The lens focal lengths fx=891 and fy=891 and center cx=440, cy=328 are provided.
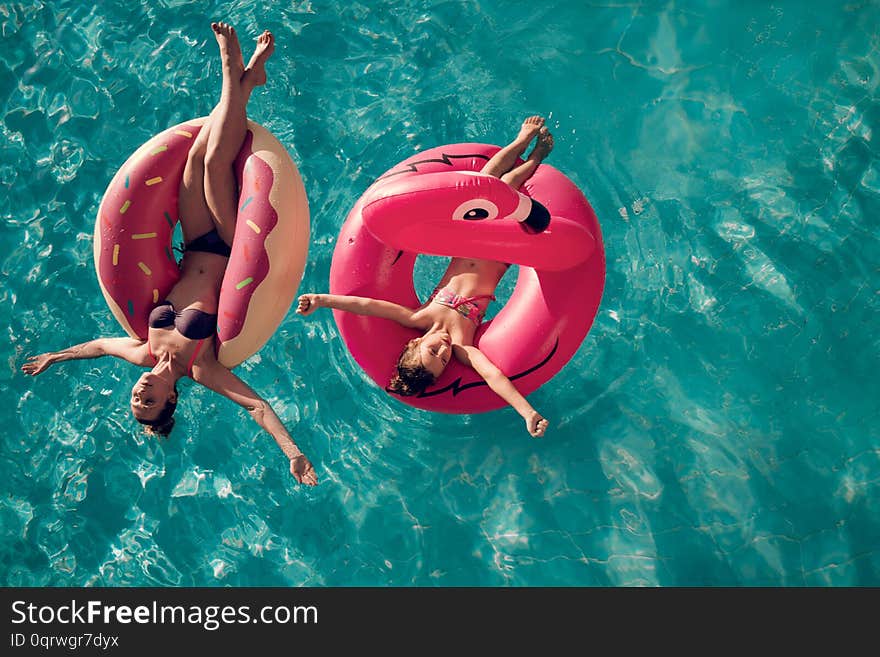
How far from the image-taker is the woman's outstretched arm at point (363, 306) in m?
4.41

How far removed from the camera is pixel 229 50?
4789 mm

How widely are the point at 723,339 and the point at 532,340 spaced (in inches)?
47.7

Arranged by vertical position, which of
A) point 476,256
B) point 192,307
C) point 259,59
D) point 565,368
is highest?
point 259,59

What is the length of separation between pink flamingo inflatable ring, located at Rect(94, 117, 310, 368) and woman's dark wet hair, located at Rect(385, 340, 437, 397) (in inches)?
28.6

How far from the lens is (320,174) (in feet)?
18.9

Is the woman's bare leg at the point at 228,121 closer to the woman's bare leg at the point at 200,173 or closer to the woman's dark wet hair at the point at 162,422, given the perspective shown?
the woman's bare leg at the point at 200,173

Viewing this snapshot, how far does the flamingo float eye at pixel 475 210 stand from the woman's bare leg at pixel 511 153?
1.48 feet

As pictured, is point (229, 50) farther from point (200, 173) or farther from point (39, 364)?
point (39, 364)

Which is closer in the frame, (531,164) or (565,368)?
(531,164)

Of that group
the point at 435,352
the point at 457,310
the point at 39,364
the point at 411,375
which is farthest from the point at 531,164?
the point at 39,364

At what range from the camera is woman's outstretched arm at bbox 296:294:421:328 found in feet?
14.5

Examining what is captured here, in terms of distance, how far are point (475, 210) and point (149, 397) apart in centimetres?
190

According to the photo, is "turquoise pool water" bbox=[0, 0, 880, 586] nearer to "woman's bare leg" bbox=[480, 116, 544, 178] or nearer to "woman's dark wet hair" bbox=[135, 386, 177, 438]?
"woman's bare leg" bbox=[480, 116, 544, 178]
